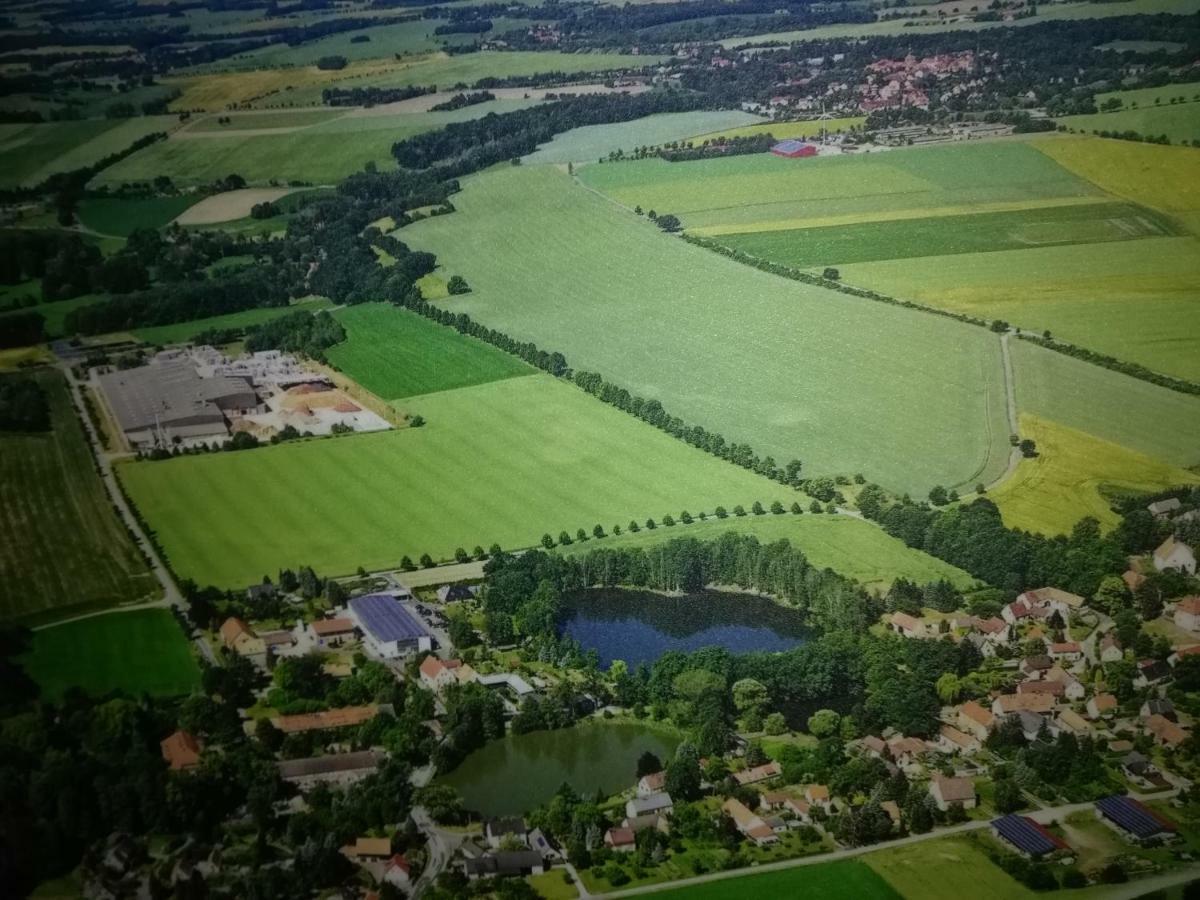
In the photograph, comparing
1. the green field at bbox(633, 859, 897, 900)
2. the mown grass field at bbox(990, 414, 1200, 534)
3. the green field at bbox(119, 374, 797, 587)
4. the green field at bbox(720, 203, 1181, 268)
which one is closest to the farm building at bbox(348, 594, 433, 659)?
the green field at bbox(119, 374, 797, 587)

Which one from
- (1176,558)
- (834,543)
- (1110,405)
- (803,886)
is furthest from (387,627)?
(1110,405)

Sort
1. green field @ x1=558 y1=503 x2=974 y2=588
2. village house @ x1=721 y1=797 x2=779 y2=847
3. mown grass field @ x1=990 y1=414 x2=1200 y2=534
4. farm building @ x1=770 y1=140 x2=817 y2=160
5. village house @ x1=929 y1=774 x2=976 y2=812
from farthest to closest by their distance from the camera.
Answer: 1. farm building @ x1=770 y1=140 x2=817 y2=160
2. mown grass field @ x1=990 y1=414 x2=1200 y2=534
3. green field @ x1=558 y1=503 x2=974 y2=588
4. village house @ x1=929 y1=774 x2=976 y2=812
5. village house @ x1=721 y1=797 x2=779 y2=847

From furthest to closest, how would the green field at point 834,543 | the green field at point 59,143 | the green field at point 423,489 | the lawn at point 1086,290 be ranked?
the green field at point 59,143 < the lawn at point 1086,290 < the green field at point 423,489 < the green field at point 834,543

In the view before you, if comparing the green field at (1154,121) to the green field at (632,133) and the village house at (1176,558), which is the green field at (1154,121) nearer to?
the green field at (632,133)

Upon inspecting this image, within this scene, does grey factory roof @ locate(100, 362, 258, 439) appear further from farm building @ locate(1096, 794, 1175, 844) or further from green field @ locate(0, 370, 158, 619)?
farm building @ locate(1096, 794, 1175, 844)

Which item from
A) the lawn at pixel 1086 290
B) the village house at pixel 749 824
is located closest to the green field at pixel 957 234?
the lawn at pixel 1086 290

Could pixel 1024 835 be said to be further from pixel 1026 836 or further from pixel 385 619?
pixel 385 619
